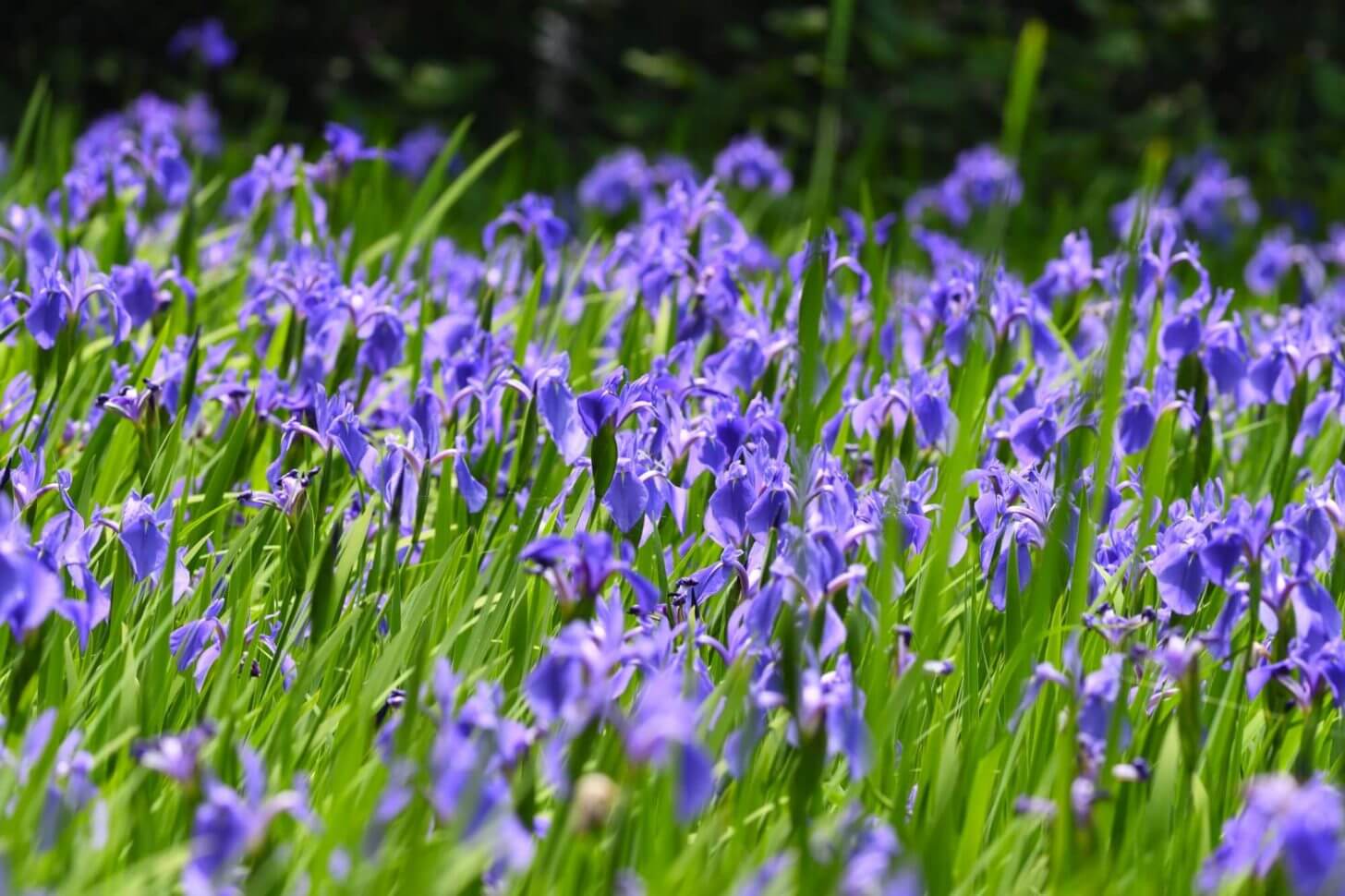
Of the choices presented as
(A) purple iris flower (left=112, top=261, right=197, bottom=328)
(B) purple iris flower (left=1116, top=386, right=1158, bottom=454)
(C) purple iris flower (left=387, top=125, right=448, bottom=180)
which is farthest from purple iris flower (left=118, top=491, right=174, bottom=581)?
(C) purple iris flower (left=387, top=125, right=448, bottom=180)

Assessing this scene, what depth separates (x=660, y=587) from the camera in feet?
7.34

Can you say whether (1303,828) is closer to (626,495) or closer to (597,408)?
(626,495)

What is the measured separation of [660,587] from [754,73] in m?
5.92

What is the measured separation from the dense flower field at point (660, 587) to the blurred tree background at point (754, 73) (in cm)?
406

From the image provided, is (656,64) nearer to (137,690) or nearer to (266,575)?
(266,575)

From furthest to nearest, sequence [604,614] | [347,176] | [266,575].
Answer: [347,176] < [266,575] < [604,614]

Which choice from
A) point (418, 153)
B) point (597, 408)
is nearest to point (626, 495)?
point (597, 408)

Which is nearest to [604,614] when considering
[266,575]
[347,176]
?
[266,575]

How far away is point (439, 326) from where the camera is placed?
3.00 metres

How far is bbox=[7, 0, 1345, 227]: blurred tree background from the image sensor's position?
24.4 ft

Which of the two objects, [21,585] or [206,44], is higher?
[206,44]

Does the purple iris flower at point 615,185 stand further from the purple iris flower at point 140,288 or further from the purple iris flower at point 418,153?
the purple iris flower at point 140,288

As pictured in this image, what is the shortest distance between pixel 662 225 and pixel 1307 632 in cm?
194

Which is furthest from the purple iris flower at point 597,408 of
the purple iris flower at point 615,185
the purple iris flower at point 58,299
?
the purple iris flower at point 615,185
